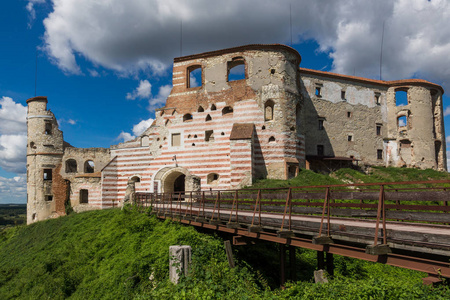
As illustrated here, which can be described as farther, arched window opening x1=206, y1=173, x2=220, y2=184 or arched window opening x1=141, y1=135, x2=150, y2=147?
arched window opening x1=141, y1=135, x2=150, y2=147

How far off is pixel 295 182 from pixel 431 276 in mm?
15694

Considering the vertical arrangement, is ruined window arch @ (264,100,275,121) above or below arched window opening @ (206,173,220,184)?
above

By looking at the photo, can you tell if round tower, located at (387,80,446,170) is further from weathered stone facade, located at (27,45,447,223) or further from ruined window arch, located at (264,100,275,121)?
ruined window arch, located at (264,100,275,121)

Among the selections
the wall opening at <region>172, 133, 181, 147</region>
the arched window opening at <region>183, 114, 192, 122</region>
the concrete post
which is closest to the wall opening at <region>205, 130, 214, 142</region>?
the arched window opening at <region>183, 114, 192, 122</region>

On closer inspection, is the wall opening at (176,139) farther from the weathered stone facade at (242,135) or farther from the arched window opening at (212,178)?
the arched window opening at (212,178)

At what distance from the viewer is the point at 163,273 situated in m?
9.86

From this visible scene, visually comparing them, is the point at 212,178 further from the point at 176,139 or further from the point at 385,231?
the point at 385,231

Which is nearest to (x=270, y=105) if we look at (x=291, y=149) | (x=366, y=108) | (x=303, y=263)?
(x=291, y=149)

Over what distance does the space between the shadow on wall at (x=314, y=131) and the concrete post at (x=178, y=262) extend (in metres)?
19.7

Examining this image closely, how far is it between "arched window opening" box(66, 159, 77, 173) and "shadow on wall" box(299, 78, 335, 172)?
21.8 m

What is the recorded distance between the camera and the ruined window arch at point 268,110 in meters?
23.4

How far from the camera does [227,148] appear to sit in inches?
921

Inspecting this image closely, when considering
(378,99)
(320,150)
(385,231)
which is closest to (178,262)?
(385,231)

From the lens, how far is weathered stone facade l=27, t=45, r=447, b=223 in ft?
75.1
